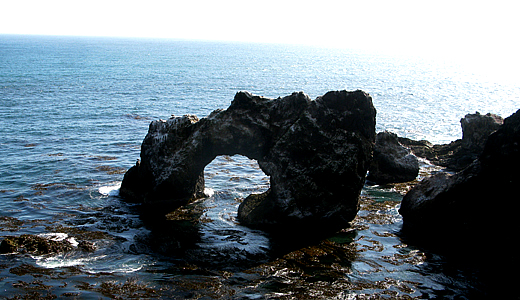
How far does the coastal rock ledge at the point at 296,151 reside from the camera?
2222 centimetres

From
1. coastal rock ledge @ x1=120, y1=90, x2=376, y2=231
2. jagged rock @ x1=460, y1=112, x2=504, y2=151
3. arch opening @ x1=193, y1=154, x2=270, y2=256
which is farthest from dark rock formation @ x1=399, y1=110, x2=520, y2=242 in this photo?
jagged rock @ x1=460, y1=112, x2=504, y2=151

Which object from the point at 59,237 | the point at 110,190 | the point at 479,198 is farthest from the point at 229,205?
the point at 479,198

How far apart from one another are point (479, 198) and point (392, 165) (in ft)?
37.0

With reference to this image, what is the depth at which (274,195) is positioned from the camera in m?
22.9

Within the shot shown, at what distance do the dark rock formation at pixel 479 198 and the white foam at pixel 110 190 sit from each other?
19.0 m

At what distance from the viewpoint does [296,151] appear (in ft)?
74.0

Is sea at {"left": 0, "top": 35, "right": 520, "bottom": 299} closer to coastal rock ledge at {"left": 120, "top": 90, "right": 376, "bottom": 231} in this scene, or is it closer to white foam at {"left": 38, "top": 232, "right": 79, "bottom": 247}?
white foam at {"left": 38, "top": 232, "right": 79, "bottom": 247}

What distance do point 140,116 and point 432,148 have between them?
3647 cm

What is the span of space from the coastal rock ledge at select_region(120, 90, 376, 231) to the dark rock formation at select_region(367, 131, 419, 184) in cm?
900

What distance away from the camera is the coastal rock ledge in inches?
875

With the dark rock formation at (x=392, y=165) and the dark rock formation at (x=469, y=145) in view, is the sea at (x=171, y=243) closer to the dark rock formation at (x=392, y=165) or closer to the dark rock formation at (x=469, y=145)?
the dark rock formation at (x=392, y=165)

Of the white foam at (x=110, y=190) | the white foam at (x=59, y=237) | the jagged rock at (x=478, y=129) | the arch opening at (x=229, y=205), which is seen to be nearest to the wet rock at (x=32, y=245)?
the white foam at (x=59, y=237)

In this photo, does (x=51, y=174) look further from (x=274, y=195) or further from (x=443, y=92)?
(x=443, y=92)

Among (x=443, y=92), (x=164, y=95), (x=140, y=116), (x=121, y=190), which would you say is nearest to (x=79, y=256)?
(x=121, y=190)
